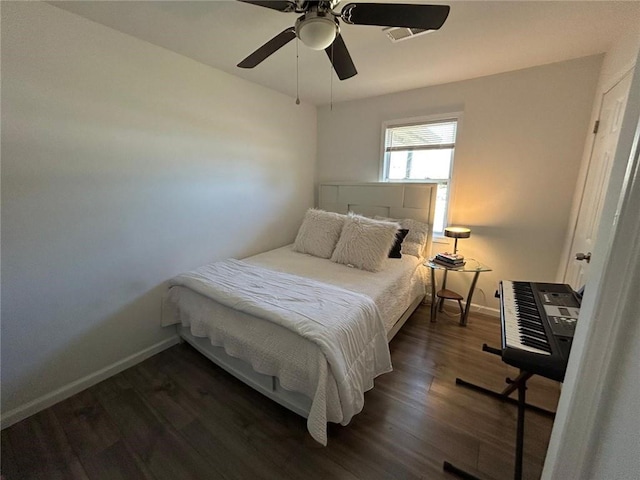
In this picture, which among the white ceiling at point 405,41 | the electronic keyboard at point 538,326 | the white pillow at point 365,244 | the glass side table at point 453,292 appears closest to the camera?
the electronic keyboard at point 538,326

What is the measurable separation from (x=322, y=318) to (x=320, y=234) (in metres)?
1.41

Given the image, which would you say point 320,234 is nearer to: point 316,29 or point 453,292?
point 453,292

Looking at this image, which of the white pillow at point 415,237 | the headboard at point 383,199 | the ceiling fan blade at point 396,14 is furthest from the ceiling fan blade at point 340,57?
the white pillow at point 415,237

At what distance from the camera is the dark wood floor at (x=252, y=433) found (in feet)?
4.26

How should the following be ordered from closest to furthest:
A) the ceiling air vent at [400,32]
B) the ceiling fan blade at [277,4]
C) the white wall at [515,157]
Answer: the ceiling fan blade at [277,4] → the ceiling air vent at [400,32] → the white wall at [515,157]

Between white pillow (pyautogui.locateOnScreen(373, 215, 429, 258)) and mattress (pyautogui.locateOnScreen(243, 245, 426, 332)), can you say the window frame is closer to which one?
white pillow (pyautogui.locateOnScreen(373, 215, 429, 258))

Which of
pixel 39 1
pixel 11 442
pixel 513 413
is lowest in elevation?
pixel 11 442

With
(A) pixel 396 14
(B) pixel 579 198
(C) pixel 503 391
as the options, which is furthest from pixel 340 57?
(C) pixel 503 391

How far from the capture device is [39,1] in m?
1.46

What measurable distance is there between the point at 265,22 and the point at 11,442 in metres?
2.88

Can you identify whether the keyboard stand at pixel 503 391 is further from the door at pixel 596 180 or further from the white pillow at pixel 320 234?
the white pillow at pixel 320 234

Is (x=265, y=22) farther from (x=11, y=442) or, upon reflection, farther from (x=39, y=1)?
(x=11, y=442)

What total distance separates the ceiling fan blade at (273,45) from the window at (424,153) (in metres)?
1.90

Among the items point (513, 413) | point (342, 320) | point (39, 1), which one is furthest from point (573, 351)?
point (39, 1)
